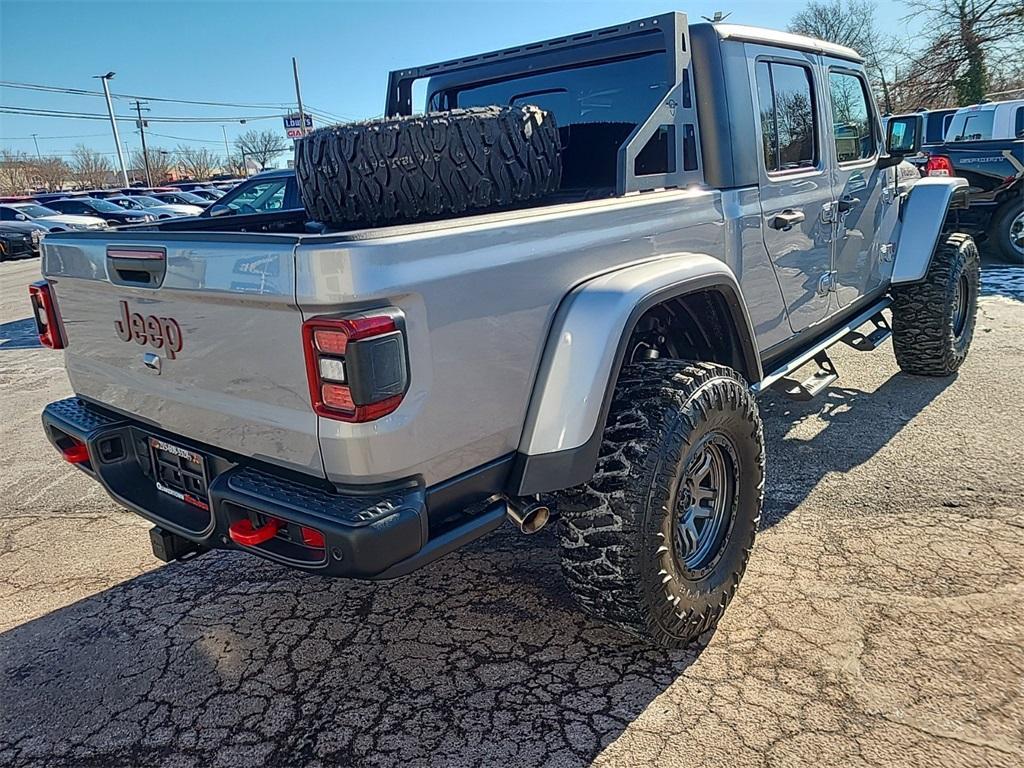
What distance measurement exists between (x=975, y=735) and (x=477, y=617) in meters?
1.69

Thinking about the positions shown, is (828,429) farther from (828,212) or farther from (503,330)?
(503,330)

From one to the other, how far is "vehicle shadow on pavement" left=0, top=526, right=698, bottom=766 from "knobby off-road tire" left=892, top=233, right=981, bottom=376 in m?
3.32

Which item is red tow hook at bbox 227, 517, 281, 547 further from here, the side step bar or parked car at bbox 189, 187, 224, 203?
parked car at bbox 189, 187, 224, 203

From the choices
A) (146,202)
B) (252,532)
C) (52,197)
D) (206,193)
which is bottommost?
(252,532)

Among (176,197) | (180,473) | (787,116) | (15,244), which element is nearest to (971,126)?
(787,116)

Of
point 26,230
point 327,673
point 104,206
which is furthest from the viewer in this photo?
point 104,206

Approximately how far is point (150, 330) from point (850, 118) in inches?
149

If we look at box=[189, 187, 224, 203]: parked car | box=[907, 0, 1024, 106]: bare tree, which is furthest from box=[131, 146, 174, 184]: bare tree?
box=[907, 0, 1024, 106]: bare tree

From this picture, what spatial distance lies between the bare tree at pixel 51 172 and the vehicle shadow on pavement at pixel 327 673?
7623 cm

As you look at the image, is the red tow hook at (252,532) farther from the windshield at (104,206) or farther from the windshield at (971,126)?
the windshield at (104,206)

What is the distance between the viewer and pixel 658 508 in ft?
8.04

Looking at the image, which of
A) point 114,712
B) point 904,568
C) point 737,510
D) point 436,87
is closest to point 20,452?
point 114,712

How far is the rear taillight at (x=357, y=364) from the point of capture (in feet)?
6.09

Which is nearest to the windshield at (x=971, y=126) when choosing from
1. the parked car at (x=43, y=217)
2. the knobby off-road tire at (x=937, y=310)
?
the knobby off-road tire at (x=937, y=310)
